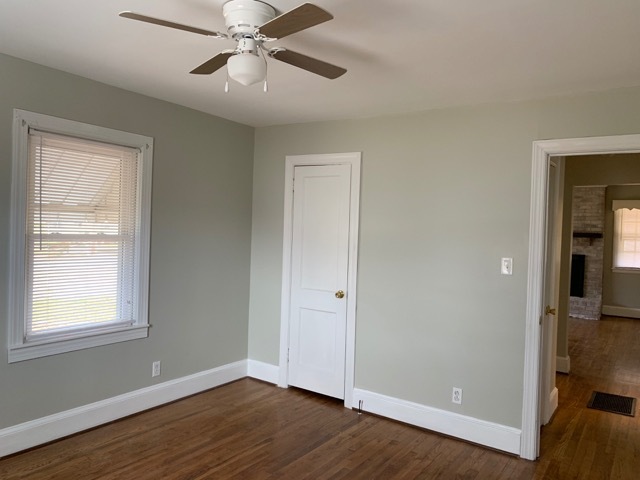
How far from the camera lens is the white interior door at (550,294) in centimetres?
361

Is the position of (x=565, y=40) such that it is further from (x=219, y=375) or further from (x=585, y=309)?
(x=585, y=309)

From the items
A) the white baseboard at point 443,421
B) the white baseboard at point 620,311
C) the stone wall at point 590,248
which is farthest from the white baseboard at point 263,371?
the white baseboard at point 620,311

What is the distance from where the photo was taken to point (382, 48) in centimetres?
251

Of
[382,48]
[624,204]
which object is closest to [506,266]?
[382,48]

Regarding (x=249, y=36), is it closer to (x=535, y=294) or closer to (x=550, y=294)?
(x=535, y=294)

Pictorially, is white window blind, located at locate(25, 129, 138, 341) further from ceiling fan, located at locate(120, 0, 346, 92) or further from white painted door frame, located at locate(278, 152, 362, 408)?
ceiling fan, located at locate(120, 0, 346, 92)

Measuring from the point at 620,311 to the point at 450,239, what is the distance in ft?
22.6

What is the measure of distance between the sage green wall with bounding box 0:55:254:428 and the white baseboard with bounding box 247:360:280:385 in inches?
4.8

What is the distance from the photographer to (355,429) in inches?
143

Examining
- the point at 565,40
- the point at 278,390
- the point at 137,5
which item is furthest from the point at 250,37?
the point at 278,390

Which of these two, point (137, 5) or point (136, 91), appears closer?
point (137, 5)

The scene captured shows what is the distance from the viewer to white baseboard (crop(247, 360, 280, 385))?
4.56 meters

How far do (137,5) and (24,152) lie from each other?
142cm

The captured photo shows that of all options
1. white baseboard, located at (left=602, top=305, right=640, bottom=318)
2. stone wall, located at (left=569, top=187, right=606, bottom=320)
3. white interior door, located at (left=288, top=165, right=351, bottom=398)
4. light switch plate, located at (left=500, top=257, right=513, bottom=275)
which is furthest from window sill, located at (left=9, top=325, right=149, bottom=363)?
white baseboard, located at (left=602, top=305, right=640, bottom=318)
